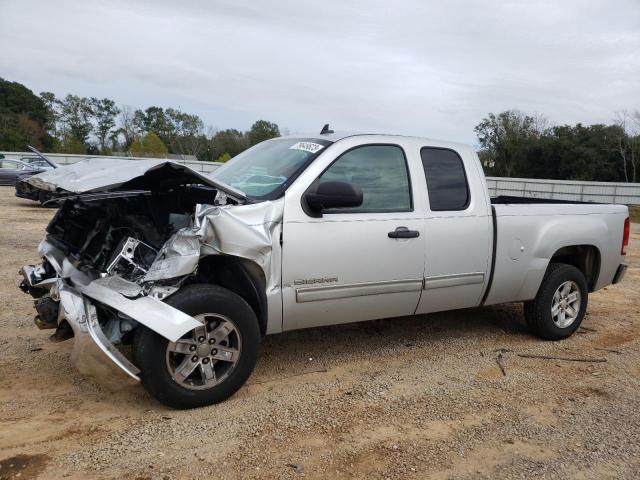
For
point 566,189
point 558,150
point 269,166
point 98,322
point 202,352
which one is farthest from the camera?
point 558,150

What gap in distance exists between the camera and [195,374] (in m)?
3.50

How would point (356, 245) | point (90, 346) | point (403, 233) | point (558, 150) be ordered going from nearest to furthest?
point (90, 346) < point (356, 245) < point (403, 233) < point (558, 150)

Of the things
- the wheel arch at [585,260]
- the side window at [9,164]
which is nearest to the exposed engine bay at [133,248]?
the wheel arch at [585,260]

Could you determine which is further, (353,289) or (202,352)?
(353,289)

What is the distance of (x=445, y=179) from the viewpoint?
4.54 meters

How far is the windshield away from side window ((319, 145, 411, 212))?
22cm

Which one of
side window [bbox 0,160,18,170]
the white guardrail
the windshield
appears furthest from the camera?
the white guardrail

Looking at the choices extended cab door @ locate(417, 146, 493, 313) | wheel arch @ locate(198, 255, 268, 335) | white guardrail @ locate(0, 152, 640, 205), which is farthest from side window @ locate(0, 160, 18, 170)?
extended cab door @ locate(417, 146, 493, 313)

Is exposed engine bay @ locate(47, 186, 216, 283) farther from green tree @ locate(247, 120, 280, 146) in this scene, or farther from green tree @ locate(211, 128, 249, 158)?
green tree @ locate(211, 128, 249, 158)

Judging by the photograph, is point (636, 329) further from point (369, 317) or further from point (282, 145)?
point (282, 145)

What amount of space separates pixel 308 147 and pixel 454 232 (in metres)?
1.41

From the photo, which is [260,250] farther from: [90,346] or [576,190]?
[576,190]

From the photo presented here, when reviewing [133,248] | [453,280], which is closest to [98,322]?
[133,248]

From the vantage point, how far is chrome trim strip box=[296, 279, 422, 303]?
3766 millimetres
